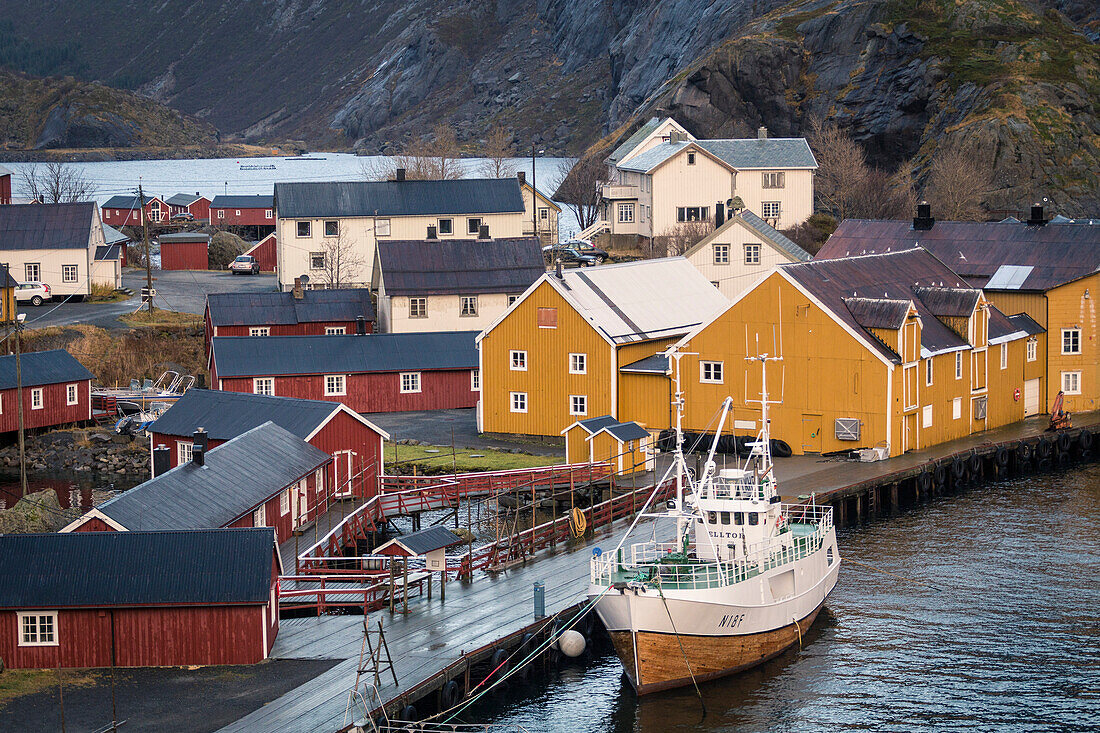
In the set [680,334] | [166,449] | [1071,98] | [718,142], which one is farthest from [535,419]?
[1071,98]

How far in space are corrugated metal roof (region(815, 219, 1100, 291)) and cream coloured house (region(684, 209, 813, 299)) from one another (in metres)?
6.39

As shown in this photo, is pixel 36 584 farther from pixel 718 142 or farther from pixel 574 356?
pixel 718 142

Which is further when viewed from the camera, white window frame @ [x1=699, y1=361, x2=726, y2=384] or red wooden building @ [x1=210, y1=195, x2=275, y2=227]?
red wooden building @ [x1=210, y1=195, x2=275, y2=227]

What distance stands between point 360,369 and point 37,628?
3562 centimetres

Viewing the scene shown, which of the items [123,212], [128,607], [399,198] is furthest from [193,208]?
[128,607]

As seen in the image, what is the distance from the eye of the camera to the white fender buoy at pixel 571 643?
39.7 meters

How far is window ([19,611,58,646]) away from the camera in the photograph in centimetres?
3594

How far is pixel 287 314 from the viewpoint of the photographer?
80.2 meters

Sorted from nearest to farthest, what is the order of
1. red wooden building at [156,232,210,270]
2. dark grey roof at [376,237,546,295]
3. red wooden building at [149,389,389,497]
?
1. red wooden building at [149,389,389,497]
2. dark grey roof at [376,237,546,295]
3. red wooden building at [156,232,210,270]

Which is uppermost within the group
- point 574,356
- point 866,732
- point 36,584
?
point 574,356

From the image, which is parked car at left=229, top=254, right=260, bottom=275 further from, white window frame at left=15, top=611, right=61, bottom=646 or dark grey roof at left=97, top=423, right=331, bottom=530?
white window frame at left=15, top=611, right=61, bottom=646

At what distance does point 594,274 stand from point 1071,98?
6570cm

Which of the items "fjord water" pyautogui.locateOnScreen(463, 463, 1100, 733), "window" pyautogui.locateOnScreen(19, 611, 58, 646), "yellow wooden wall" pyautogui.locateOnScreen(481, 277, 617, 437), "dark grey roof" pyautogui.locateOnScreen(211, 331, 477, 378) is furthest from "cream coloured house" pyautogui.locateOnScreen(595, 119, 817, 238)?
"window" pyautogui.locateOnScreen(19, 611, 58, 646)

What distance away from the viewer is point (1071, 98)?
118562 mm
